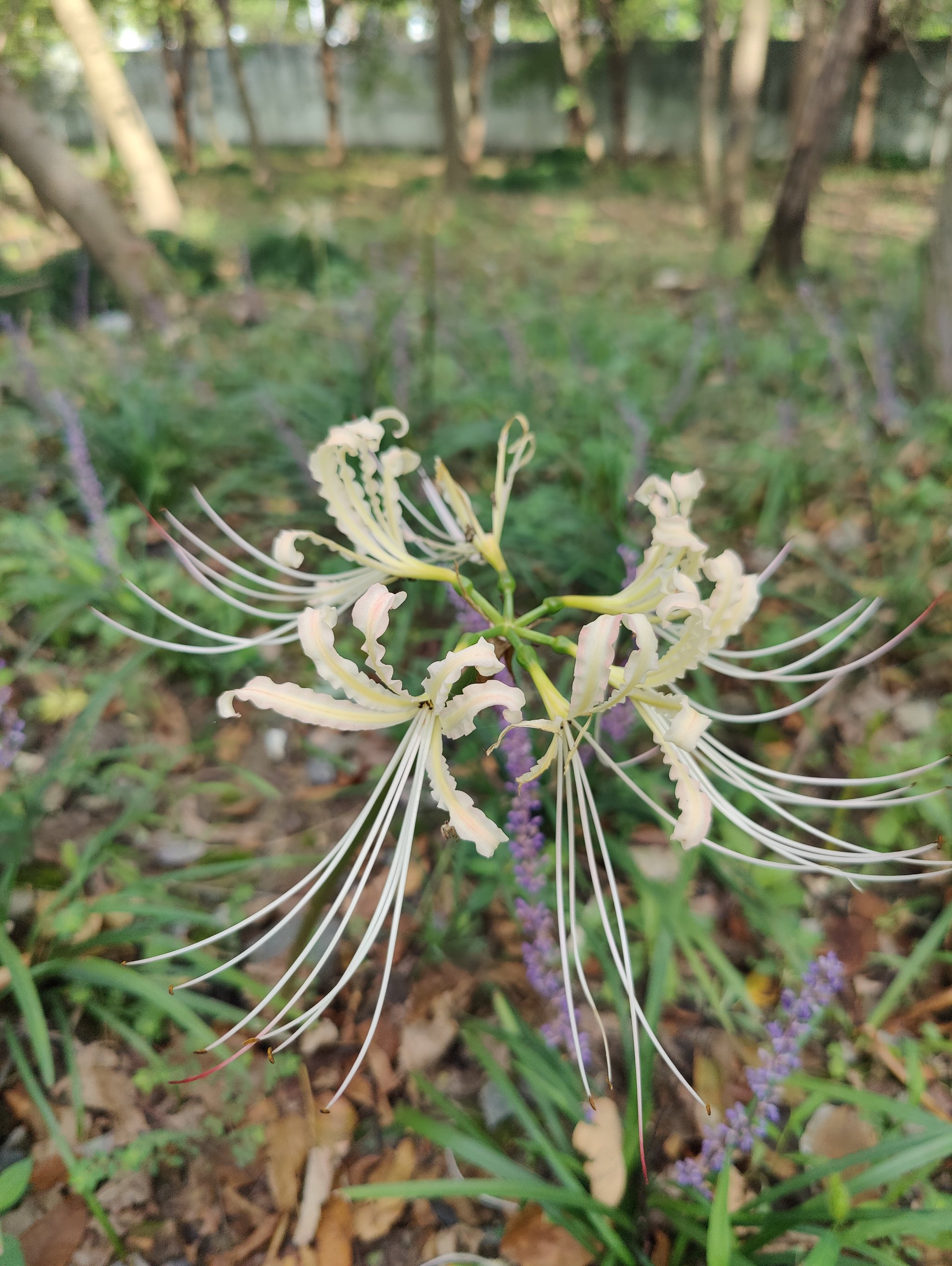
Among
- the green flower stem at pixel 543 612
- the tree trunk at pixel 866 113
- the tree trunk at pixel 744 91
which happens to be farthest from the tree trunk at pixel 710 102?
the green flower stem at pixel 543 612

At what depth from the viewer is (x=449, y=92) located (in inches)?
331

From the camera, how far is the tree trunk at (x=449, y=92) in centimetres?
761

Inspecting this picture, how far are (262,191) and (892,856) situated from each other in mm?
11741

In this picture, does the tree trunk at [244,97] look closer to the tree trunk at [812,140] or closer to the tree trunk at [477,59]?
the tree trunk at [477,59]

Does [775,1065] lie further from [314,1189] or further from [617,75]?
[617,75]

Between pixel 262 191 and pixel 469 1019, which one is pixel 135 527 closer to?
pixel 469 1019

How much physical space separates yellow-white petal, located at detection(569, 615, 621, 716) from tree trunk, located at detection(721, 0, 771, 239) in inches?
271

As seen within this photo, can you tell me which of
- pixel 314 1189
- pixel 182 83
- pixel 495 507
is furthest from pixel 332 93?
pixel 314 1189

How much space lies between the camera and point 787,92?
48.4ft

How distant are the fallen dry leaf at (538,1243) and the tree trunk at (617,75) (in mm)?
13988

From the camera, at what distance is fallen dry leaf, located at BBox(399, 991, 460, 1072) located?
1.49 meters

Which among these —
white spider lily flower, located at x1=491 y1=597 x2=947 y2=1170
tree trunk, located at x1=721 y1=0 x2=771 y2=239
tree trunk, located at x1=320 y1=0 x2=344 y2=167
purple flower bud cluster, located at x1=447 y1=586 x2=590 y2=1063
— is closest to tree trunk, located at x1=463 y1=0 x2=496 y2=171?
tree trunk, located at x1=320 y1=0 x2=344 y2=167

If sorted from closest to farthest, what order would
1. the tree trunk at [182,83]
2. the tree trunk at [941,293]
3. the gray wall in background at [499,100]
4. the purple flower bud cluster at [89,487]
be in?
the purple flower bud cluster at [89,487] → the tree trunk at [941,293] → the tree trunk at [182,83] → the gray wall in background at [499,100]

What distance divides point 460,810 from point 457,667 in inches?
7.4
